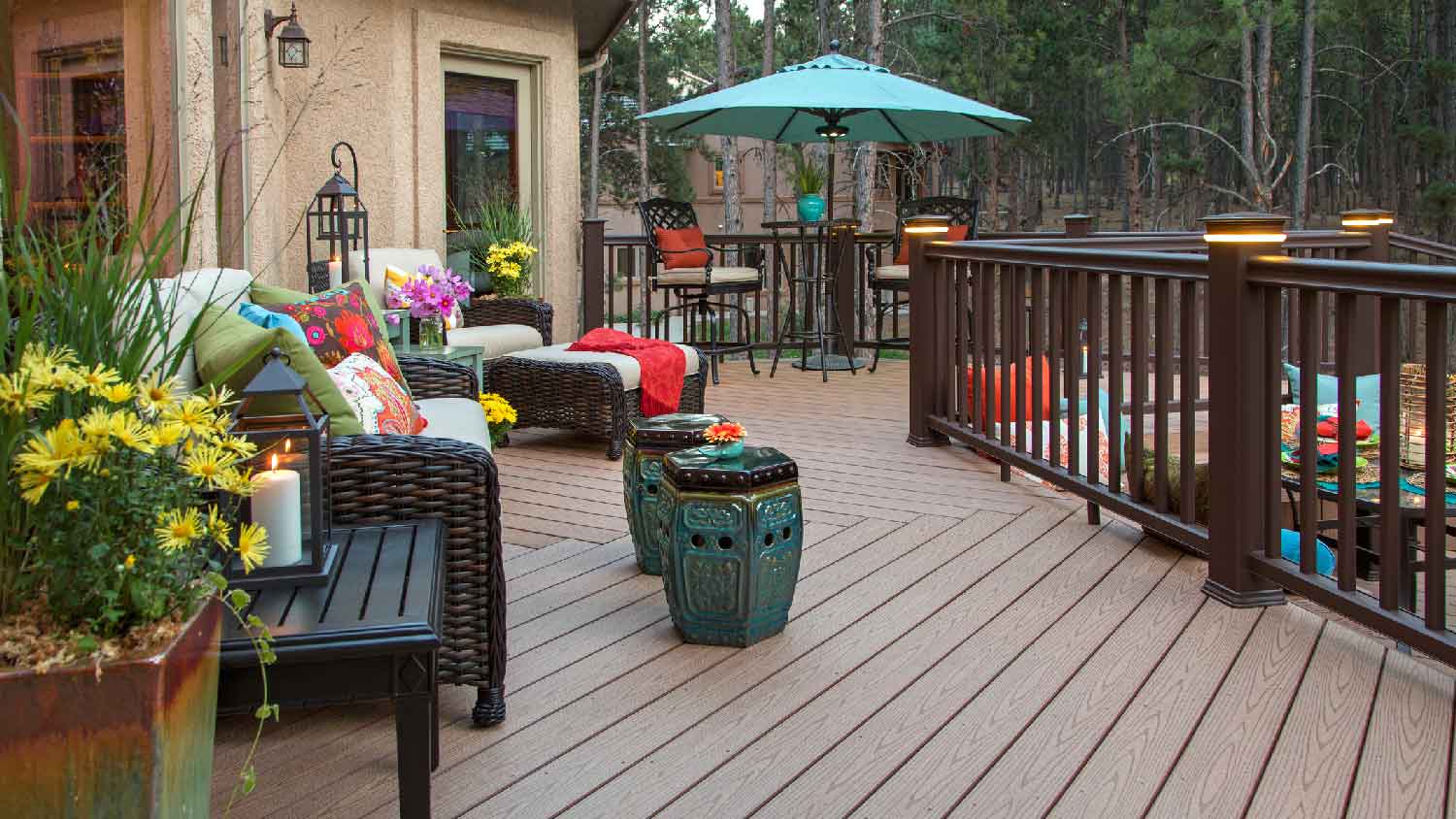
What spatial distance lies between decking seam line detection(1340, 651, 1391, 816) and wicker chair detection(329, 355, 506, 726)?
155 centimetres

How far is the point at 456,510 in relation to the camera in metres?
2.71

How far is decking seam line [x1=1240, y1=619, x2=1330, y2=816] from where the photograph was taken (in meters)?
2.34

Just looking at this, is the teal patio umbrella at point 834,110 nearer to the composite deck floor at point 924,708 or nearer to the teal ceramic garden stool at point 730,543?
the composite deck floor at point 924,708

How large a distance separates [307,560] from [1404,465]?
11.4 ft

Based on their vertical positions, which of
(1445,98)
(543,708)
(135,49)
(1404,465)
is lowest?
(543,708)

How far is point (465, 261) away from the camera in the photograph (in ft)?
25.5

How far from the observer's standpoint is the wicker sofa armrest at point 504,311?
7.02 meters

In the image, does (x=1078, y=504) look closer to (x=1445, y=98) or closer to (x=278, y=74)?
(x=278, y=74)

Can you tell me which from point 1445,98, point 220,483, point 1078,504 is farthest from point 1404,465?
point 1445,98

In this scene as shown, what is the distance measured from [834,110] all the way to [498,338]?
256 centimetres

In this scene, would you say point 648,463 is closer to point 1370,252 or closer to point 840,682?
point 840,682

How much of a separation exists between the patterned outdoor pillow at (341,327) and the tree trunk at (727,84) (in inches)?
477

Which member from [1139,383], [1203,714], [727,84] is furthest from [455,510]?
[727,84]

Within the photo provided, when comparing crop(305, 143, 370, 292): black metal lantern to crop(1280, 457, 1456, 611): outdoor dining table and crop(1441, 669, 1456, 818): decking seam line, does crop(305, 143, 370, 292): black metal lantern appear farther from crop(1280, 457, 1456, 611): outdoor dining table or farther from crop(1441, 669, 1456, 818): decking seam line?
Answer: crop(1441, 669, 1456, 818): decking seam line
